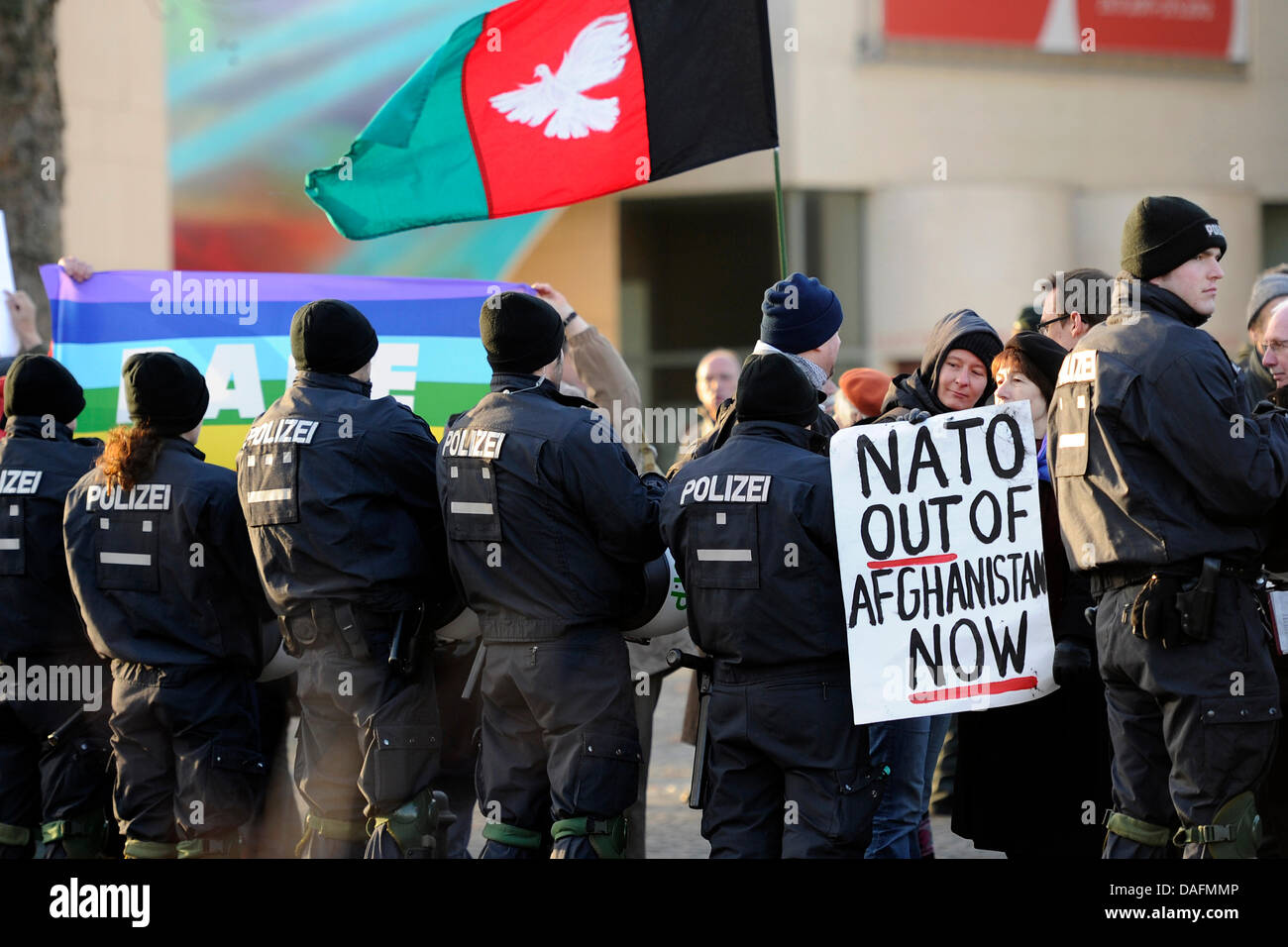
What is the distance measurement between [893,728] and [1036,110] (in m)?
13.4

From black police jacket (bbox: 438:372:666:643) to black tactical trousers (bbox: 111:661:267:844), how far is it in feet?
3.41

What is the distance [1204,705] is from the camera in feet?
13.8

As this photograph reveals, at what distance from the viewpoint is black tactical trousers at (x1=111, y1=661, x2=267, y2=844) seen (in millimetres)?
5176

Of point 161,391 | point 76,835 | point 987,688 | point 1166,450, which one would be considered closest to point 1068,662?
point 987,688

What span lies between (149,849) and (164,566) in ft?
3.11

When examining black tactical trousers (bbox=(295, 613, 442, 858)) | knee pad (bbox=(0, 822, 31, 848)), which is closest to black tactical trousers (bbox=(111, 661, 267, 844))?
black tactical trousers (bbox=(295, 613, 442, 858))

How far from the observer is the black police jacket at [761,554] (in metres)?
4.53

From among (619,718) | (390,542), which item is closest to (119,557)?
(390,542)

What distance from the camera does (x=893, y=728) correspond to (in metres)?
5.38

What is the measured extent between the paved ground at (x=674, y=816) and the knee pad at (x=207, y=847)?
5.09 feet

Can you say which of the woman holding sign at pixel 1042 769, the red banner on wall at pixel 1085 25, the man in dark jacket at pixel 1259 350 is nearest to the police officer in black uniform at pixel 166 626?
the woman holding sign at pixel 1042 769

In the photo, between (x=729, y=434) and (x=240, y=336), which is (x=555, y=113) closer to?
(x=240, y=336)

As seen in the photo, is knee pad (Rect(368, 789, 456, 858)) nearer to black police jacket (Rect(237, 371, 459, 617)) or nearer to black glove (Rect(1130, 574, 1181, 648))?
black police jacket (Rect(237, 371, 459, 617))

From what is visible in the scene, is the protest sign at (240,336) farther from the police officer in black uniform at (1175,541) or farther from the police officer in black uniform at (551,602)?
the police officer in black uniform at (1175,541)
